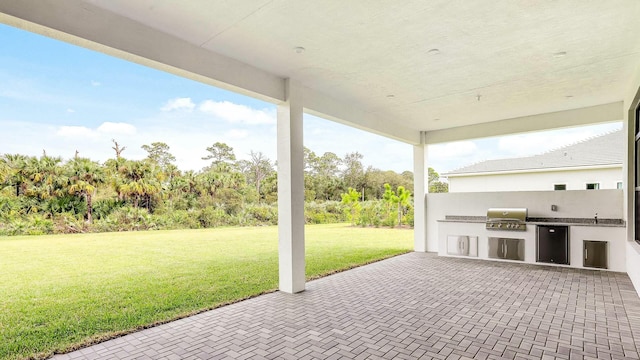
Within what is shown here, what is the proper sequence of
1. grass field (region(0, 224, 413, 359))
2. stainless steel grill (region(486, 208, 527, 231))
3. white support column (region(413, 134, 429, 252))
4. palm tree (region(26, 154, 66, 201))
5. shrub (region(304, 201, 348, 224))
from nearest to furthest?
grass field (region(0, 224, 413, 359))
stainless steel grill (region(486, 208, 527, 231))
white support column (region(413, 134, 429, 252))
palm tree (region(26, 154, 66, 201))
shrub (region(304, 201, 348, 224))

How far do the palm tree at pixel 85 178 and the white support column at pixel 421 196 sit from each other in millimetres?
10455

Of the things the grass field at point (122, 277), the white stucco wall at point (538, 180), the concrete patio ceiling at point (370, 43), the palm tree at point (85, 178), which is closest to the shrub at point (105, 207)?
the palm tree at point (85, 178)

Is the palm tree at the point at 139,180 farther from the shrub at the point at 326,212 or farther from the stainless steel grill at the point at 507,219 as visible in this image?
the stainless steel grill at the point at 507,219

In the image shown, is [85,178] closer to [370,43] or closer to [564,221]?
[370,43]

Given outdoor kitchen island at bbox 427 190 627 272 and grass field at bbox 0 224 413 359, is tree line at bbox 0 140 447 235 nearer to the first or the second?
grass field at bbox 0 224 413 359

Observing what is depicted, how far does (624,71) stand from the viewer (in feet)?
15.0

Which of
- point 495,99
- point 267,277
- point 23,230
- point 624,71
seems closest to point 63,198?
point 23,230

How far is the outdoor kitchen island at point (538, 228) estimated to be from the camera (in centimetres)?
611

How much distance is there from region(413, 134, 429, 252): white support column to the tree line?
25.5ft

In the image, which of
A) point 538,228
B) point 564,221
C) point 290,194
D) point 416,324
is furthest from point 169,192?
point 564,221

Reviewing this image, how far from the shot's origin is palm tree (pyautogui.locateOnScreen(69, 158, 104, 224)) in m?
10.8

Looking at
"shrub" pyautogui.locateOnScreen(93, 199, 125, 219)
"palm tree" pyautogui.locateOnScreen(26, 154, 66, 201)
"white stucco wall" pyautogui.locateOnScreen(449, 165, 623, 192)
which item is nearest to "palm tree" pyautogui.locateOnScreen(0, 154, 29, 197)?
"palm tree" pyautogui.locateOnScreen(26, 154, 66, 201)

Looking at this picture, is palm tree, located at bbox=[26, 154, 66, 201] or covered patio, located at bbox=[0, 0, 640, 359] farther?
palm tree, located at bbox=[26, 154, 66, 201]

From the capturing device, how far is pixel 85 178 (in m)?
11.1
